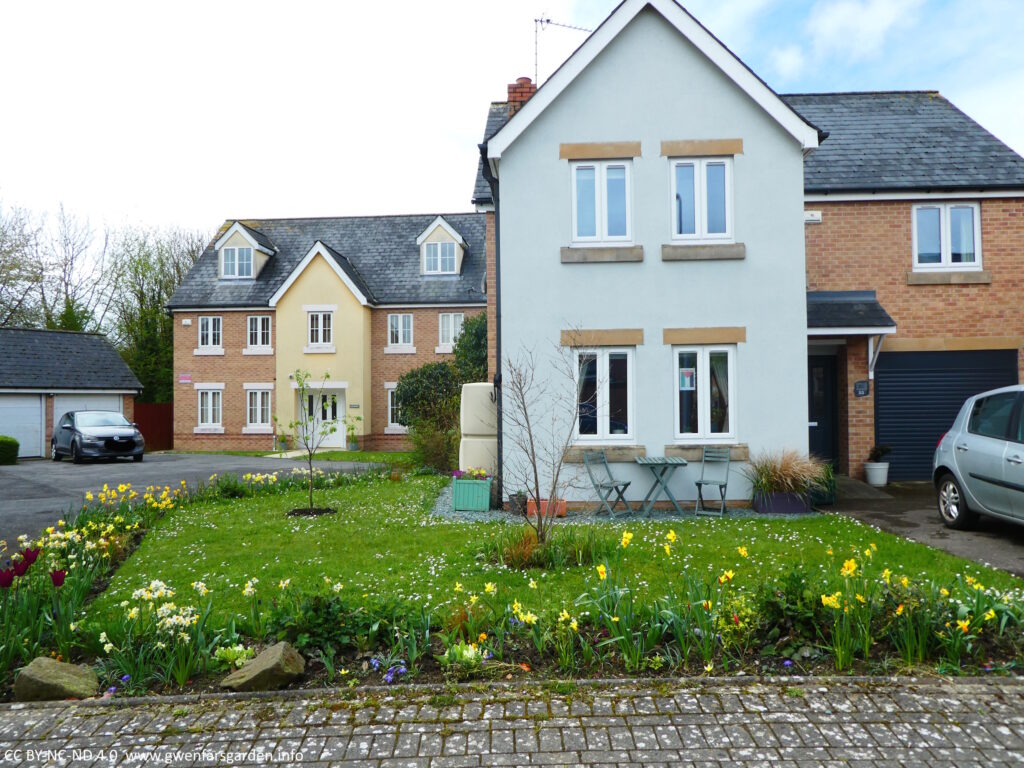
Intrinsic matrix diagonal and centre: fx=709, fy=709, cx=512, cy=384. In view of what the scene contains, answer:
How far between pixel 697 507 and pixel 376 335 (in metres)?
20.5

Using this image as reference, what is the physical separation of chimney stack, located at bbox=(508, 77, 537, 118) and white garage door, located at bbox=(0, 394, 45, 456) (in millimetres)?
23573

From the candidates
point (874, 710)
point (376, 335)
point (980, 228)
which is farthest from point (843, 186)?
point (376, 335)

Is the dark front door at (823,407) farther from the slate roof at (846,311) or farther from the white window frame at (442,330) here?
the white window frame at (442,330)

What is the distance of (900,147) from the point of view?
15.1 meters

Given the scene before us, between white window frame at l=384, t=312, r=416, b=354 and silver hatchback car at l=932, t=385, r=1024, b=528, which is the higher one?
white window frame at l=384, t=312, r=416, b=354

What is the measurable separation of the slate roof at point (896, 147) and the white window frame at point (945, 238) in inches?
15.5

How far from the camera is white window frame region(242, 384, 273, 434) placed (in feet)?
95.9

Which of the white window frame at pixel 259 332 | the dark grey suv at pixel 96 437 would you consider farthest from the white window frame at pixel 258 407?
the dark grey suv at pixel 96 437

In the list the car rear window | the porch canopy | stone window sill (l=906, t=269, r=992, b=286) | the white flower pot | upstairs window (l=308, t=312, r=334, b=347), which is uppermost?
upstairs window (l=308, t=312, r=334, b=347)

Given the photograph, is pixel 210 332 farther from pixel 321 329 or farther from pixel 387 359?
pixel 387 359

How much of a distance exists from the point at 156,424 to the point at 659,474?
95.7 feet

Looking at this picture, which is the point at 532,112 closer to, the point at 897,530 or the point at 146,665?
the point at 897,530

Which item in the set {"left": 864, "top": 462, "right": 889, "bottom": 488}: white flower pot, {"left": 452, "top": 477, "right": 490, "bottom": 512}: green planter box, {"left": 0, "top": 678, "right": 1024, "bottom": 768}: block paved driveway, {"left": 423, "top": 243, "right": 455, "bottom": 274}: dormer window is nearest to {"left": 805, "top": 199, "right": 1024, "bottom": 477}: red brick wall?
{"left": 864, "top": 462, "right": 889, "bottom": 488}: white flower pot

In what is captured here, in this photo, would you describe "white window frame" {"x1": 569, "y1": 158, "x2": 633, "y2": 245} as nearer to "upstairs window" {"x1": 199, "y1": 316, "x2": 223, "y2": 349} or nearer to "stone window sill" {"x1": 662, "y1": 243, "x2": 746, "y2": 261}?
"stone window sill" {"x1": 662, "y1": 243, "x2": 746, "y2": 261}
